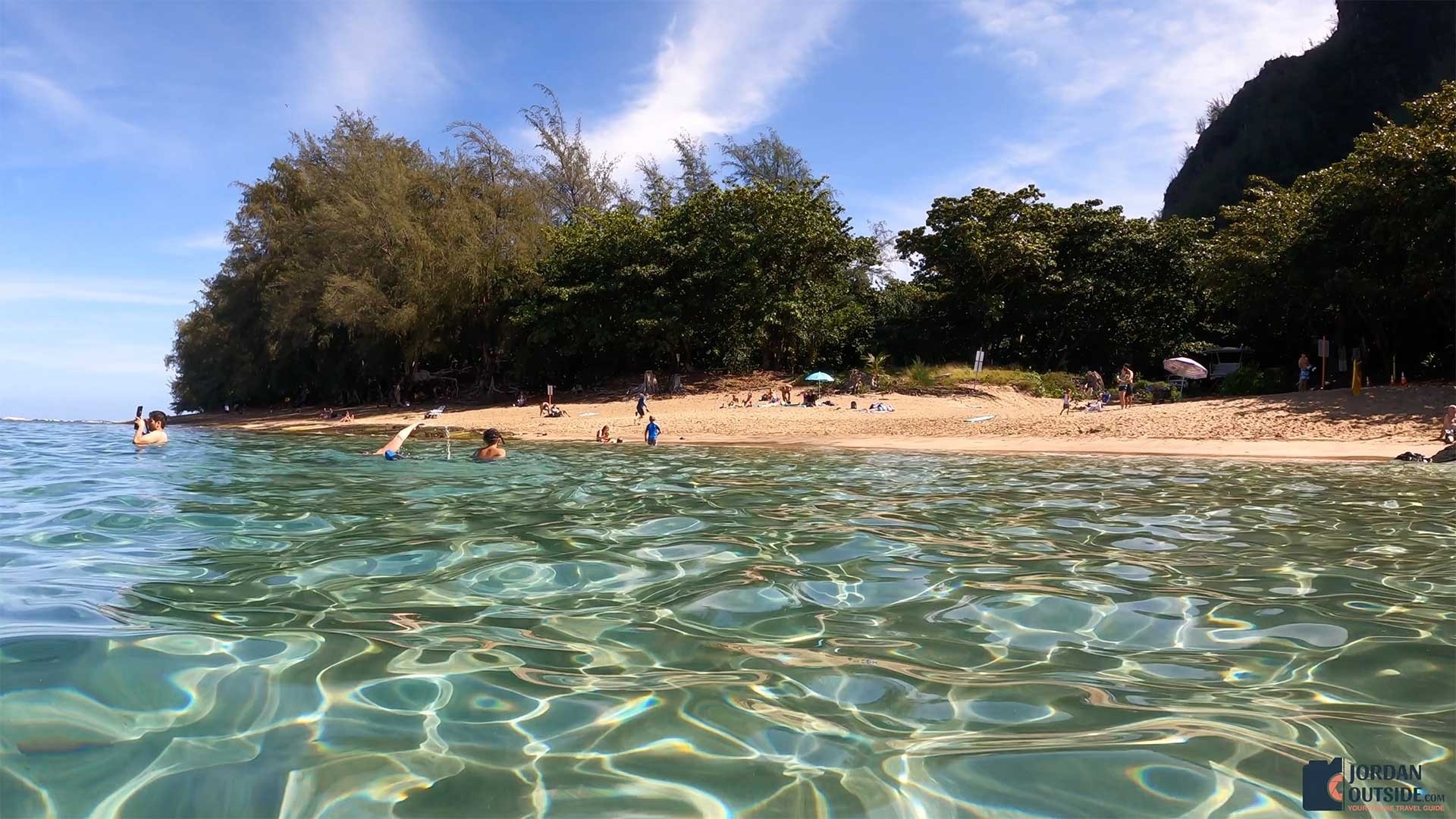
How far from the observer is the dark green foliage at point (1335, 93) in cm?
4644

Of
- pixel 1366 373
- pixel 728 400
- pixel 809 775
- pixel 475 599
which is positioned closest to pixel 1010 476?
pixel 475 599

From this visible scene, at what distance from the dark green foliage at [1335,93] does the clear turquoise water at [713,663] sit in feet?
171

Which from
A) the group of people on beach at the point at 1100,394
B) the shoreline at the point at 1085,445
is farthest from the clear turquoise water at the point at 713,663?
the group of people on beach at the point at 1100,394

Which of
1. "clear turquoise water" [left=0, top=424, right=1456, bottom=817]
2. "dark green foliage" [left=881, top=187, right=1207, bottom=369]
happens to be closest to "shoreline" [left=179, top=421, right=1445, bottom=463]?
"clear turquoise water" [left=0, top=424, right=1456, bottom=817]

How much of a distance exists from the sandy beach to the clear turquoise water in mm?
10274

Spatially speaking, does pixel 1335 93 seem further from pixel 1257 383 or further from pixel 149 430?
pixel 149 430

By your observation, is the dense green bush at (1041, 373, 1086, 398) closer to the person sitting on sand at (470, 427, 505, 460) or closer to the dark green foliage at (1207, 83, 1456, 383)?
the dark green foliage at (1207, 83, 1456, 383)

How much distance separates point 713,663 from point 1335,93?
62.3 metres

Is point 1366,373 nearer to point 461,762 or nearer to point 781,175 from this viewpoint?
point 781,175

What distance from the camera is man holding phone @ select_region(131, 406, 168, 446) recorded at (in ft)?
55.6

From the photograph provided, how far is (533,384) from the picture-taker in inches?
1480

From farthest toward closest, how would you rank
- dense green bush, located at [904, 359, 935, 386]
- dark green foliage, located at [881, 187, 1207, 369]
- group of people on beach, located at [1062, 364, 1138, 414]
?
dark green foliage, located at [881, 187, 1207, 369]
dense green bush, located at [904, 359, 935, 386]
group of people on beach, located at [1062, 364, 1138, 414]

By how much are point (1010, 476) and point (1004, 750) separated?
10.1m

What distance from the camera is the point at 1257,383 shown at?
25656 mm
